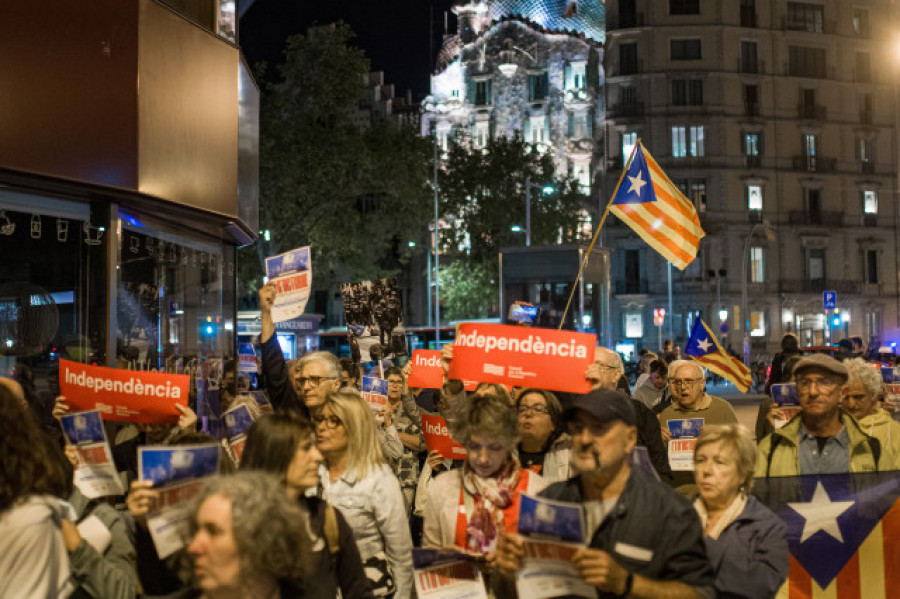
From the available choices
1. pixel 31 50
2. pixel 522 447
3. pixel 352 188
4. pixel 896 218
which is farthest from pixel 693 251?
pixel 896 218

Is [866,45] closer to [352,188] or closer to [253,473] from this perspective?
[352,188]

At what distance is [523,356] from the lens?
6.77m

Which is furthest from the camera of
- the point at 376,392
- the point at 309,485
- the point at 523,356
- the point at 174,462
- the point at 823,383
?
the point at 376,392

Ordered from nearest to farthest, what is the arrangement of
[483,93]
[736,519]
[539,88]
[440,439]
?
[736,519], [440,439], [539,88], [483,93]

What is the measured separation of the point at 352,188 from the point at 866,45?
46.0m

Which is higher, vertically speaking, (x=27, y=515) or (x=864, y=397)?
(x=864, y=397)

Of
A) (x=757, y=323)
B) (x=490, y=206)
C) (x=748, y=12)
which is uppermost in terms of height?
(x=748, y=12)

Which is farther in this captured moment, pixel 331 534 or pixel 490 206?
pixel 490 206

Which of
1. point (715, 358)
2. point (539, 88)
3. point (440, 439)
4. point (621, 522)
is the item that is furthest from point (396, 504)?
point (539, 88)

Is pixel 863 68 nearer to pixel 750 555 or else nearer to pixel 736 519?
pixel 736 519

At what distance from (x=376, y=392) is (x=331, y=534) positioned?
16.8 ft

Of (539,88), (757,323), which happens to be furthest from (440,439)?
(539,88)

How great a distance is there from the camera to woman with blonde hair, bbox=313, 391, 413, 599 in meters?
5.12

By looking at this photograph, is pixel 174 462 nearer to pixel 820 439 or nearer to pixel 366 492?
pixel 366 492
